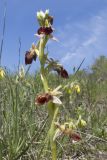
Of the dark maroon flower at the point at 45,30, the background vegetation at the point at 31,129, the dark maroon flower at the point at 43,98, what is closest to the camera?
the dark maroon flower at the point at 43,98

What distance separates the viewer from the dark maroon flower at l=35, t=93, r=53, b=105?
6.12 ft

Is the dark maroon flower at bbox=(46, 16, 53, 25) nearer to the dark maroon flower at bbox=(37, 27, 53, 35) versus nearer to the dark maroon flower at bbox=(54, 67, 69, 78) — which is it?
the dark maroon flower at bbox=(37, 27, 53, 35)

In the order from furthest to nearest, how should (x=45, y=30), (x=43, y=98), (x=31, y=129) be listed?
(x=31, y=129) → (x=45, y=30) → (x=43, y=98)

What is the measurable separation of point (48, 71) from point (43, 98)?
0.47ft

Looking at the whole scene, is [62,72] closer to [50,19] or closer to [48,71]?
[48,71]

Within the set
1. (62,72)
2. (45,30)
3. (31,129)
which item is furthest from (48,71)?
(31,129)

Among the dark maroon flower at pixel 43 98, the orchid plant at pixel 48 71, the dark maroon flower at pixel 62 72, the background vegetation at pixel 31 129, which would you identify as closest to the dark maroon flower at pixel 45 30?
the orchid plant at pixel 48 71

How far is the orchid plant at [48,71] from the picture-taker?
1883 millimetres

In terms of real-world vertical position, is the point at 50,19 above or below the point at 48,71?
above

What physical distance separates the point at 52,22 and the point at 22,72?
8.42 ft

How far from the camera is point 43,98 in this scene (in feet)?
6.13

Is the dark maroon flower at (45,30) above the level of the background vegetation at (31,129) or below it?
above

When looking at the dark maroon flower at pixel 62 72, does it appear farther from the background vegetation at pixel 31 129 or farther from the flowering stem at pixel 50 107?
the background vegetation at pixel 31 129

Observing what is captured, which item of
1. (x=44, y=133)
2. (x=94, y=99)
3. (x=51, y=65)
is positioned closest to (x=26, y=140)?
(x=44, y=133)
